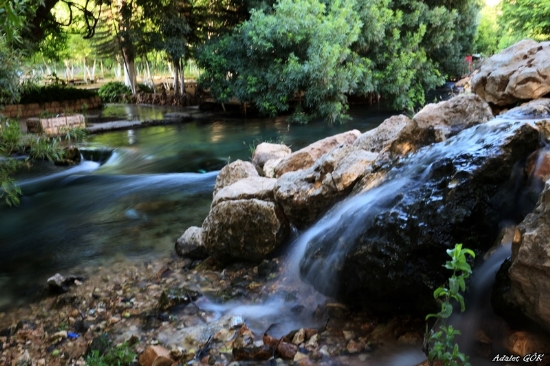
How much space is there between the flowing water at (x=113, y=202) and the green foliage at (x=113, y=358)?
1823 millimetres

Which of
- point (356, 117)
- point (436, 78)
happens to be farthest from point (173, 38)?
point (436, 78)

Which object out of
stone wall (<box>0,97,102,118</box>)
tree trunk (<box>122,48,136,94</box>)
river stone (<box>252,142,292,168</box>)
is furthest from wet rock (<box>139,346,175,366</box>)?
tree trunk (<box>122,48,136,94</box>)

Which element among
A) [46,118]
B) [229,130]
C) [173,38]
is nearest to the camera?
[46,118]

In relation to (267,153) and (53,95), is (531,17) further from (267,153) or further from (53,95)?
(53,95)

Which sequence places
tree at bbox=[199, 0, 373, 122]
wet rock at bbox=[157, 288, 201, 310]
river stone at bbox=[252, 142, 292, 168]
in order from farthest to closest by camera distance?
tree at bbox=[199, 0, 373, 122] < river stone at bbox=[252, 142, 292, 168] < wet rock at bbox=[157, 288, 201, 310]

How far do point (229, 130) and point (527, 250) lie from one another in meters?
13.1

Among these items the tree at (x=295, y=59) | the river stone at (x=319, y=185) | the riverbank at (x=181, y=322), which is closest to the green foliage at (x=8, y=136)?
the riverbank at (x=181, y=322)

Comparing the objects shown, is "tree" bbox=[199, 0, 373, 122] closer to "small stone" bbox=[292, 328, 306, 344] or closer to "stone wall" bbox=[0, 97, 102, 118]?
"stone wall" bbox=[0, 97, 102, 118]

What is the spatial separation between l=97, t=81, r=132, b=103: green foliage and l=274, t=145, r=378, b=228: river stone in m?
25.0

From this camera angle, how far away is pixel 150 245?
5.64m

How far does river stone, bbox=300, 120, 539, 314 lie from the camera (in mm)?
3072

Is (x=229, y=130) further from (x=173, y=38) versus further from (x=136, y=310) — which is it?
(x=136, y=310)

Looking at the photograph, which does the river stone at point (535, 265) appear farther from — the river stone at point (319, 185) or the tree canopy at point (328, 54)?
the tree canopy at point (328, 54)

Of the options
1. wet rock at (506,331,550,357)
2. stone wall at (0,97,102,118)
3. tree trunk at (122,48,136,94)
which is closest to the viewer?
wet rock at (506,331,550,357)
